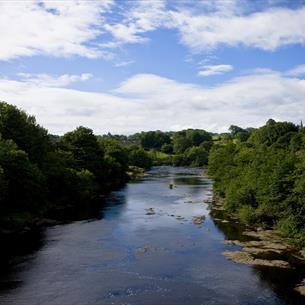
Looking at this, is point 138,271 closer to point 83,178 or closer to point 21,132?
point 21,132

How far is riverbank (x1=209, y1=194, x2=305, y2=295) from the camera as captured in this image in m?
44.6

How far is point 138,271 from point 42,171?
3928cm

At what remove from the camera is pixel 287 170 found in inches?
2279

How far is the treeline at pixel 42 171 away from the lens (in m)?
62.0

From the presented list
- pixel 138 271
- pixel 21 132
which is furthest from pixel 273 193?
pixel 21 132

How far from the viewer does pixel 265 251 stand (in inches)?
1930

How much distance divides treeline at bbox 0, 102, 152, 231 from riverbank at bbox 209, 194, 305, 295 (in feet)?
90.7

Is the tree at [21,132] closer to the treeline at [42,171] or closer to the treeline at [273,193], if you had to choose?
the treeline at [42,171]

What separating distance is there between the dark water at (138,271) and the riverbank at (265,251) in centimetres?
130

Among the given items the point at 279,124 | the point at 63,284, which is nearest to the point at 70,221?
the point at 63,284

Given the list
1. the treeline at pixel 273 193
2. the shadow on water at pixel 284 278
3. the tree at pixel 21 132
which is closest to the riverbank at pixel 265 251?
the shadow on water at pixel 284 278

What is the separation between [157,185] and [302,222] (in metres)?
69.6

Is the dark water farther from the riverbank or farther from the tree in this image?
the tree

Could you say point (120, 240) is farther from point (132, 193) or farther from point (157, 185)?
point (157, 185)
